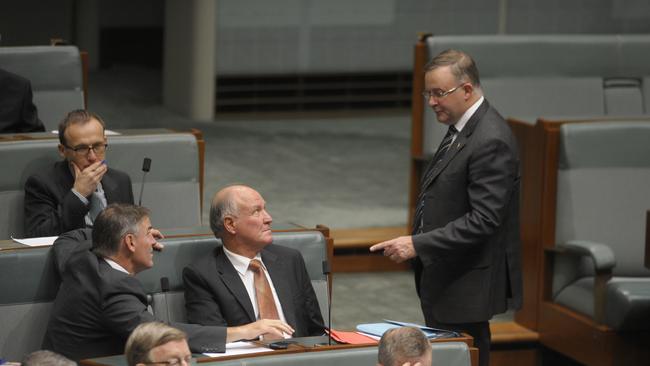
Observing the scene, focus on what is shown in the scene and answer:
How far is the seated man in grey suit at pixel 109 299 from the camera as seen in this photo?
9.51ft

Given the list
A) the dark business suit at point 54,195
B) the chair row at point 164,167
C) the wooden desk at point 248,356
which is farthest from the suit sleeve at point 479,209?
the chair row at point 164,167

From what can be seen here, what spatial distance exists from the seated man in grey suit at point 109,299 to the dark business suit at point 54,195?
57 cm

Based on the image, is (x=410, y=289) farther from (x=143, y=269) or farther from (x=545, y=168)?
(x=143, y=269)

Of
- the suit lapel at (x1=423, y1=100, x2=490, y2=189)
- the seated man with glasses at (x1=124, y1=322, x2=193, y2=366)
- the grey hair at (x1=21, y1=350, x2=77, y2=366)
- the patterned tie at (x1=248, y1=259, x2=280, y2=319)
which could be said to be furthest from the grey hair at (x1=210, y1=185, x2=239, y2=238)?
the grey hair at (x1=21, y1=350, x2=77, y2=366)

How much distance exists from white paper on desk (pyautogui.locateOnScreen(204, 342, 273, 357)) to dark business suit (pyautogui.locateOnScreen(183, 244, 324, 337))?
0.53 feet

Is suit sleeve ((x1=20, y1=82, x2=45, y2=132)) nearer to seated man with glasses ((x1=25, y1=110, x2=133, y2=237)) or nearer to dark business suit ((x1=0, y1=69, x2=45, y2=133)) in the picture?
dark business suit ((x1=0, y1=69, x2=45, y2=133))

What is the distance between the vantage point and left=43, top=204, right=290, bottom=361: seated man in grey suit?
2898 mm

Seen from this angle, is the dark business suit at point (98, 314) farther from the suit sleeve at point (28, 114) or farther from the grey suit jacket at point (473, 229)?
the suit sleeve at point (28, 114)

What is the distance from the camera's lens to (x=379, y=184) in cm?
618

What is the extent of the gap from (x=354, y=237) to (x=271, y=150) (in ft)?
6.07

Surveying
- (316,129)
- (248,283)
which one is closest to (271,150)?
(316,129)

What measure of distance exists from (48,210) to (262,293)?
0.72 metres

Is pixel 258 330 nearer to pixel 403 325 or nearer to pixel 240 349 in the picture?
pixel 240 349

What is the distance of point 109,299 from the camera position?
2.90 metres
